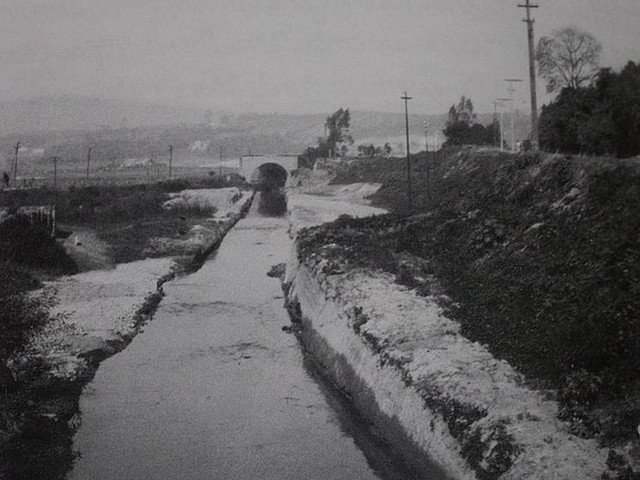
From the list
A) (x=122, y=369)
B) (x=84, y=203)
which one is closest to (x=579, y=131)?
(x=122, y=369)

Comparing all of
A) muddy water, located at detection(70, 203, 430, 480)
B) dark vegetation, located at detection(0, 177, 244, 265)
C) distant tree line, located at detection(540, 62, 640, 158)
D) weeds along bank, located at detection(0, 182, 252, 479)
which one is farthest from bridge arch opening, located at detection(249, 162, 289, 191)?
muddy water, located at detection(70, 203, 430, 480)

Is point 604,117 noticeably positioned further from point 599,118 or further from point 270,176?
point 270,176

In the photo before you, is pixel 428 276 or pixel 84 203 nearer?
pixel 428 276

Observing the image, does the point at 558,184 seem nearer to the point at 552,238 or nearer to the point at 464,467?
the point at 552,238

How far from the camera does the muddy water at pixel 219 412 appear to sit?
43.8 ft

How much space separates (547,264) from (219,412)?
9.83 metres

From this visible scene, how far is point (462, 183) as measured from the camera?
119 ft

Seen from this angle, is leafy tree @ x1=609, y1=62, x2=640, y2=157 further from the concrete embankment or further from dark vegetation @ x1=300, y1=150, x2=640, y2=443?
the concrete embankment

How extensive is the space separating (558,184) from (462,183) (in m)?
15.8

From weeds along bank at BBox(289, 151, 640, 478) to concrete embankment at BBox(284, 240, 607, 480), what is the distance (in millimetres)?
40

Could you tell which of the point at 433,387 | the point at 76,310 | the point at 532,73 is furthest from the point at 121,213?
the point at 433,387

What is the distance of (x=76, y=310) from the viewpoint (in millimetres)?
22875

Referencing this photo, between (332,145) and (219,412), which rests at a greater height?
(332,145)

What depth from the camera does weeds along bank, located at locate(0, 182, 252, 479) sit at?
1390cm
